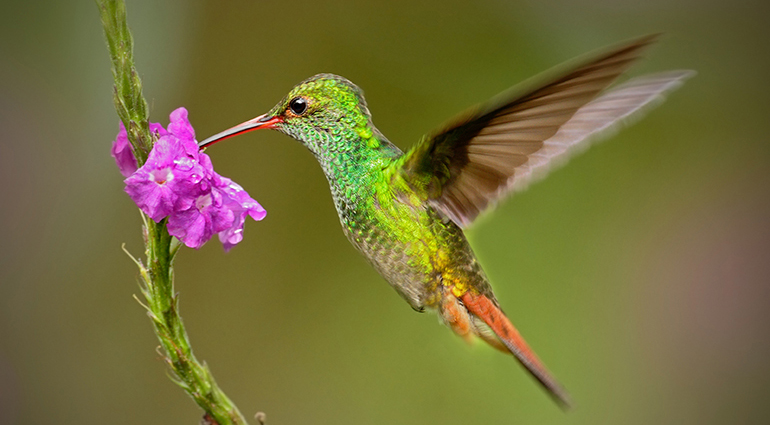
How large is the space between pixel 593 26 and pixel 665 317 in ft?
6.48

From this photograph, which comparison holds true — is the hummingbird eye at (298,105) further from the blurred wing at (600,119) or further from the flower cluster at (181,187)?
the blurred wing at (600,119)

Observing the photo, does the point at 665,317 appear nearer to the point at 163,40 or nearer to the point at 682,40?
the point at 682,40

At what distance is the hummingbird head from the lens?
1.50 meters

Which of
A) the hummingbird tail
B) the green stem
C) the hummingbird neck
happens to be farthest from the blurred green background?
the green stem

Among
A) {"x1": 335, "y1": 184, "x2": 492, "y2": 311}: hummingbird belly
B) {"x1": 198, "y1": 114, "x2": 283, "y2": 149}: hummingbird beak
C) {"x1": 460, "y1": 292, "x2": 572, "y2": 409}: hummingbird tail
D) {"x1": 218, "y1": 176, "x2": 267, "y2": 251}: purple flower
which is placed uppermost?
{"x1": 198, "y1": 114, "x2": 283, "y2": 149}: hummingbird beak

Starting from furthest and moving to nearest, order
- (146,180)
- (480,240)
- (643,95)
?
(480,240) < (643,95) < (146,180)

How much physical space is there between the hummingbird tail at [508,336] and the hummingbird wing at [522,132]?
31 centimetres

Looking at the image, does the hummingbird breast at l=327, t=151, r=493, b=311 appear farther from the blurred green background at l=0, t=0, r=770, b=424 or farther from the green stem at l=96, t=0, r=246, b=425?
the blurred green background at l=0, t=0, r=770, b=424

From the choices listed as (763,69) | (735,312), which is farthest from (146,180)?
(763,69)

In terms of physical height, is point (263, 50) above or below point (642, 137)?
above

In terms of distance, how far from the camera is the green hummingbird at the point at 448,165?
1253mm

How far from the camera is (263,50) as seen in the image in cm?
430

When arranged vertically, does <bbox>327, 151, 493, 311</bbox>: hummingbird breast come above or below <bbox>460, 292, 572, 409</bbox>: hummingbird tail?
above

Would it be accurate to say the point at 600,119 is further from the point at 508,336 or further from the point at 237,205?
the point at 237,205
